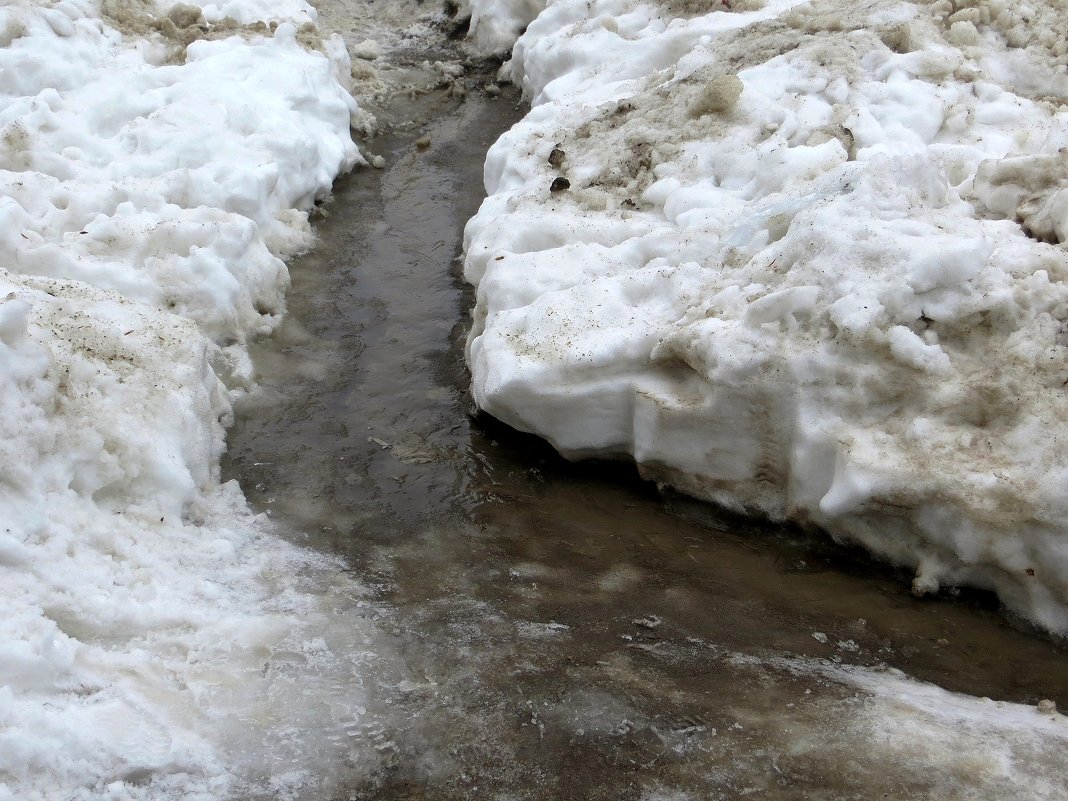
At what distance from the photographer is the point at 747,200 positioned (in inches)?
231

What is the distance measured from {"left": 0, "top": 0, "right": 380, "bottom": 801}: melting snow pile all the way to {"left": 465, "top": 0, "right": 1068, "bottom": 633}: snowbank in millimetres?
1618

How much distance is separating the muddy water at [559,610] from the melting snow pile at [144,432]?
12.1 inches

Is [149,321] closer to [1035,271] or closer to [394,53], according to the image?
[1035,271]

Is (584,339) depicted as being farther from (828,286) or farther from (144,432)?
(144,432)

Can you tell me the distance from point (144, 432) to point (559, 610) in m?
2.11

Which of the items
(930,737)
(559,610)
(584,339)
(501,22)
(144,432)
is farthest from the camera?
(501,22)

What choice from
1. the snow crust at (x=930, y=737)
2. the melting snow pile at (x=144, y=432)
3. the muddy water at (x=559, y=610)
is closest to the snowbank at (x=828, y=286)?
the muddy water at (x=559, y=610)

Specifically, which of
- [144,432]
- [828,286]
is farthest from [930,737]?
[144,432]

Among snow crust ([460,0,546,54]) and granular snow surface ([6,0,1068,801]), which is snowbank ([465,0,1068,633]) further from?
snow crust ([460,0,546,54])

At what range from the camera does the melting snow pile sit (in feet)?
10.1

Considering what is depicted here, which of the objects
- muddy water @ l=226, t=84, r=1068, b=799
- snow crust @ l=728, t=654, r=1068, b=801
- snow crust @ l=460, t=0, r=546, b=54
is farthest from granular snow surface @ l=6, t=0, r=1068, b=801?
snow crust @ l=460, t=0, r=546, b=54

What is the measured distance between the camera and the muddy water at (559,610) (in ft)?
10.1

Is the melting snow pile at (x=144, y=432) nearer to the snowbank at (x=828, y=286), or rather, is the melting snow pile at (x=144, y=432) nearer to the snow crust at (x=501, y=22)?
the snowbank at (x=828, y=286)

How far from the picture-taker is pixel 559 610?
396 centimetres
